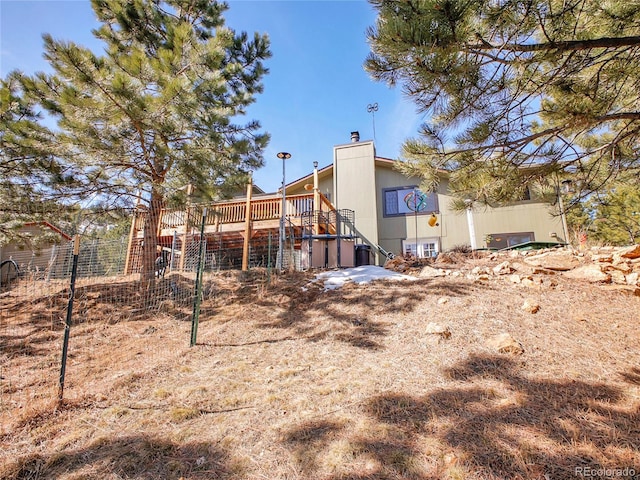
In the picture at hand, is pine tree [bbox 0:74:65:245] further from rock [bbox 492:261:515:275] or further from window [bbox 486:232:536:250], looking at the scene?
window [bbox 486:232:536:250]

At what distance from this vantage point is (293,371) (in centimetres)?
334

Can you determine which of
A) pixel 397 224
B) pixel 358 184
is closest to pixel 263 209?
pixel 358 184

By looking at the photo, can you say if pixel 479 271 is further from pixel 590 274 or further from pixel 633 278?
pixel 633 278

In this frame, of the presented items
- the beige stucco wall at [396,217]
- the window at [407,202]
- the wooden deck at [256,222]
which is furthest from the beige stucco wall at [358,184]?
the wooden deck at [256,222]

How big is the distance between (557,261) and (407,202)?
18.1 ft

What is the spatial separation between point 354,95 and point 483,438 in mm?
8816

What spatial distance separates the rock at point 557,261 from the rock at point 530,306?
6.29 feet

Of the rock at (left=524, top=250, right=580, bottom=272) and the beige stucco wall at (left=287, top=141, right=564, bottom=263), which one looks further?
the beige stucco wall at (left=287, top=141, right=564, bottom=263)

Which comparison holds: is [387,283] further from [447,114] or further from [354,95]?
[354,95]

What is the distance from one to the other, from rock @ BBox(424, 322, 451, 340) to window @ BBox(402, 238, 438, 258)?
262 inches

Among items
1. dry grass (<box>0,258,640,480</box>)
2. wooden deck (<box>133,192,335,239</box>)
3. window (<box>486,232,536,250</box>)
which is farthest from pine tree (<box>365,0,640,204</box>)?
window (<box>486,232,536,250</box>)

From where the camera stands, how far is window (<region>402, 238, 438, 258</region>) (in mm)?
10453

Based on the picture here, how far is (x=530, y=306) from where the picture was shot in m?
4.41

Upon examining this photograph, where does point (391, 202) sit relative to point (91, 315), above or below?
above
